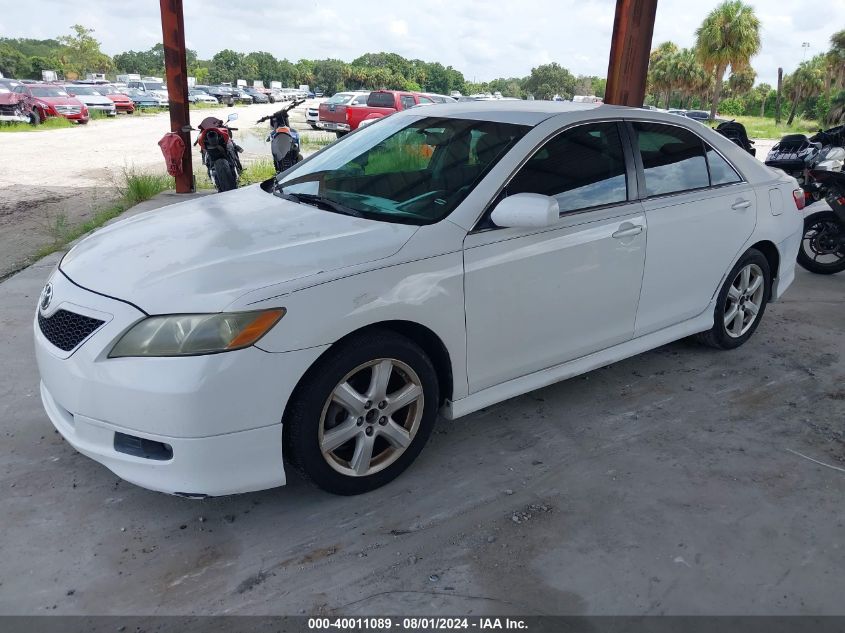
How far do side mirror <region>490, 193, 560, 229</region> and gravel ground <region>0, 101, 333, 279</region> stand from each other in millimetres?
5069

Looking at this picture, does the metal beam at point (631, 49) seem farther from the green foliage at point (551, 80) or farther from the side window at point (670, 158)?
the green foliage at point (551, 80)

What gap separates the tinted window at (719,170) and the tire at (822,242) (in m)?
3.05

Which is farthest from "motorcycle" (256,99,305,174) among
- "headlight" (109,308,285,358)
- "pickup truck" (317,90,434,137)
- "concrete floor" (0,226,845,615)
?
"pickup truck" (317,90,434,137)

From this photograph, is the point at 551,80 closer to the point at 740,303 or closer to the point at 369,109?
the point at 369,109

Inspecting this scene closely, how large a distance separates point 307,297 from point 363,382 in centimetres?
48

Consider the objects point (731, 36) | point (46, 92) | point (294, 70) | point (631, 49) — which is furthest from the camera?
point (294, 70)

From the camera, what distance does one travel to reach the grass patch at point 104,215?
23.4ft

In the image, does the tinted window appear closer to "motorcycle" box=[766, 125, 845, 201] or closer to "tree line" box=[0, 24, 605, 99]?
"motorcycle" box=[766, 125, 845, 201]

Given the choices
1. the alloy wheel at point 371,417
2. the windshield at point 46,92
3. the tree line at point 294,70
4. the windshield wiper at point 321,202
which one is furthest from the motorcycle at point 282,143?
the tree line at point 294,70

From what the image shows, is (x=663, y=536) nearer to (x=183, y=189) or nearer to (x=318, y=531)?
(x=318, y=531)

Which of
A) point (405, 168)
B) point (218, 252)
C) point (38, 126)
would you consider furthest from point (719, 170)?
point (38, 126)

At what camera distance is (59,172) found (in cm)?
1288

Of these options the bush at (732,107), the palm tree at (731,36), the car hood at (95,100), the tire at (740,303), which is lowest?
the bush at (732,107)

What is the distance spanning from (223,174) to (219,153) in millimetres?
622
